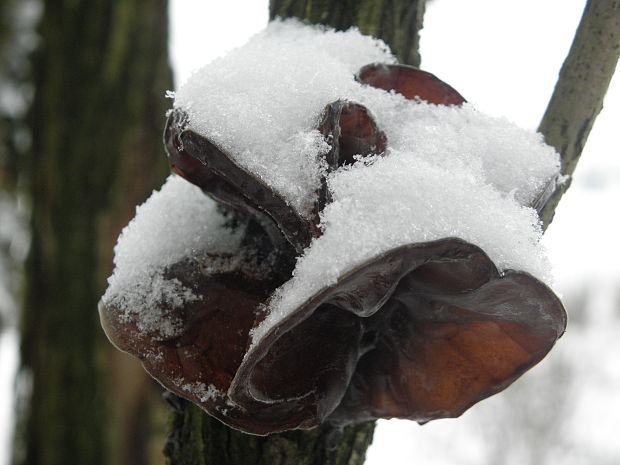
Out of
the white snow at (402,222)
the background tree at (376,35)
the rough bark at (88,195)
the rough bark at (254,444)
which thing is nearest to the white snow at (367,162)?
the white snow at (402,222)

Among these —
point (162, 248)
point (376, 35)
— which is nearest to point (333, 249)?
point (162, 248)

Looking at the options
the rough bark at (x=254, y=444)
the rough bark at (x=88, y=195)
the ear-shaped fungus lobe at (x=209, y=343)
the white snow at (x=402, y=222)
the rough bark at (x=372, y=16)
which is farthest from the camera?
the rough bark at (x=88, y=195)

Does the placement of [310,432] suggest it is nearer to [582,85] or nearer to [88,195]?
[582,85]

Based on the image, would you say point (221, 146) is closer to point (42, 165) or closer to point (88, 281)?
point (88, 281)

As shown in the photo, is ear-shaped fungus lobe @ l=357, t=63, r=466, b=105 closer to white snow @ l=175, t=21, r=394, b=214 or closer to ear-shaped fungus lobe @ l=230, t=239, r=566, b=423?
white snow @ l=175, t=21, r=394, b=214

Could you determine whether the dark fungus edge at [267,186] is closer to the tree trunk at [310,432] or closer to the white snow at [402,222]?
the white snow at [402,222]

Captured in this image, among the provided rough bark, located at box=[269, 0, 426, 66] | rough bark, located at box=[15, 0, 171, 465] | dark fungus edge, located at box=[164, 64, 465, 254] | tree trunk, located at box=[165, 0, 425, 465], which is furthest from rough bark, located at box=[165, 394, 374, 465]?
rough bark, located at box=[15, 0, 171, 465]
